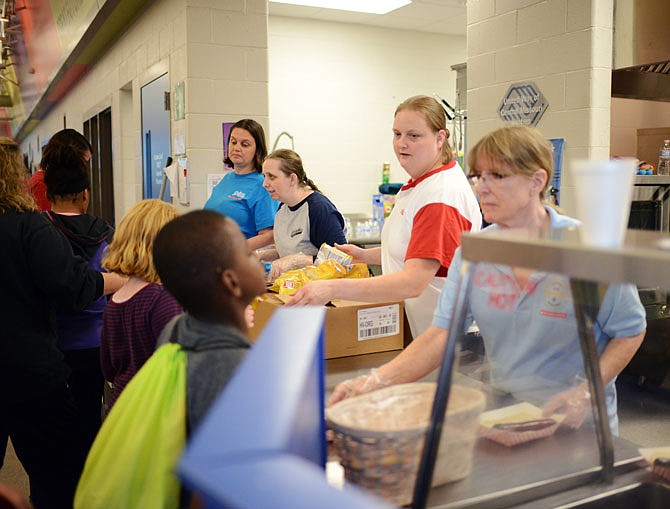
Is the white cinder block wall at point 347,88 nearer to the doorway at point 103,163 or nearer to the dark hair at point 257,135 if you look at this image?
the doorway at point 103,163

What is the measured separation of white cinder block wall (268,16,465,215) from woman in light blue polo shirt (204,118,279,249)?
3.48 meters

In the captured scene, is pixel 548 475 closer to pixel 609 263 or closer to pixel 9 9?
pixel 609 263

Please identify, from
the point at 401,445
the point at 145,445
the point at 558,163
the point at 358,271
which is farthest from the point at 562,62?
the point at 145,445

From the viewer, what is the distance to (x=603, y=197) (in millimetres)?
853

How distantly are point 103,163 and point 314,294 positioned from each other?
7595 millimetres

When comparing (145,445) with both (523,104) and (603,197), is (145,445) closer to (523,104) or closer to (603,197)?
(603,197)

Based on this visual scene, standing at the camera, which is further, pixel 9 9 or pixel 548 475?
pixel 9 9

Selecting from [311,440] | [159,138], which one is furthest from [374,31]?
[311,440]

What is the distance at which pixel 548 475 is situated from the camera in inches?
45.7

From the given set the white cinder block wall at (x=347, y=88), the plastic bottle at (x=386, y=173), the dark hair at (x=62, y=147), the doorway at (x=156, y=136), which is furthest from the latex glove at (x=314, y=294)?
the plastic bottle at (x=386, y=173)

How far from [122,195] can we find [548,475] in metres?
7.16

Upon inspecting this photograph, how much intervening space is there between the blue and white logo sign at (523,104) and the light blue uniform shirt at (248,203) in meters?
1.48

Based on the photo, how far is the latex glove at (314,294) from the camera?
203cm

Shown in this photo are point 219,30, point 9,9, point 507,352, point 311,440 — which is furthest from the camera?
point 9,9
